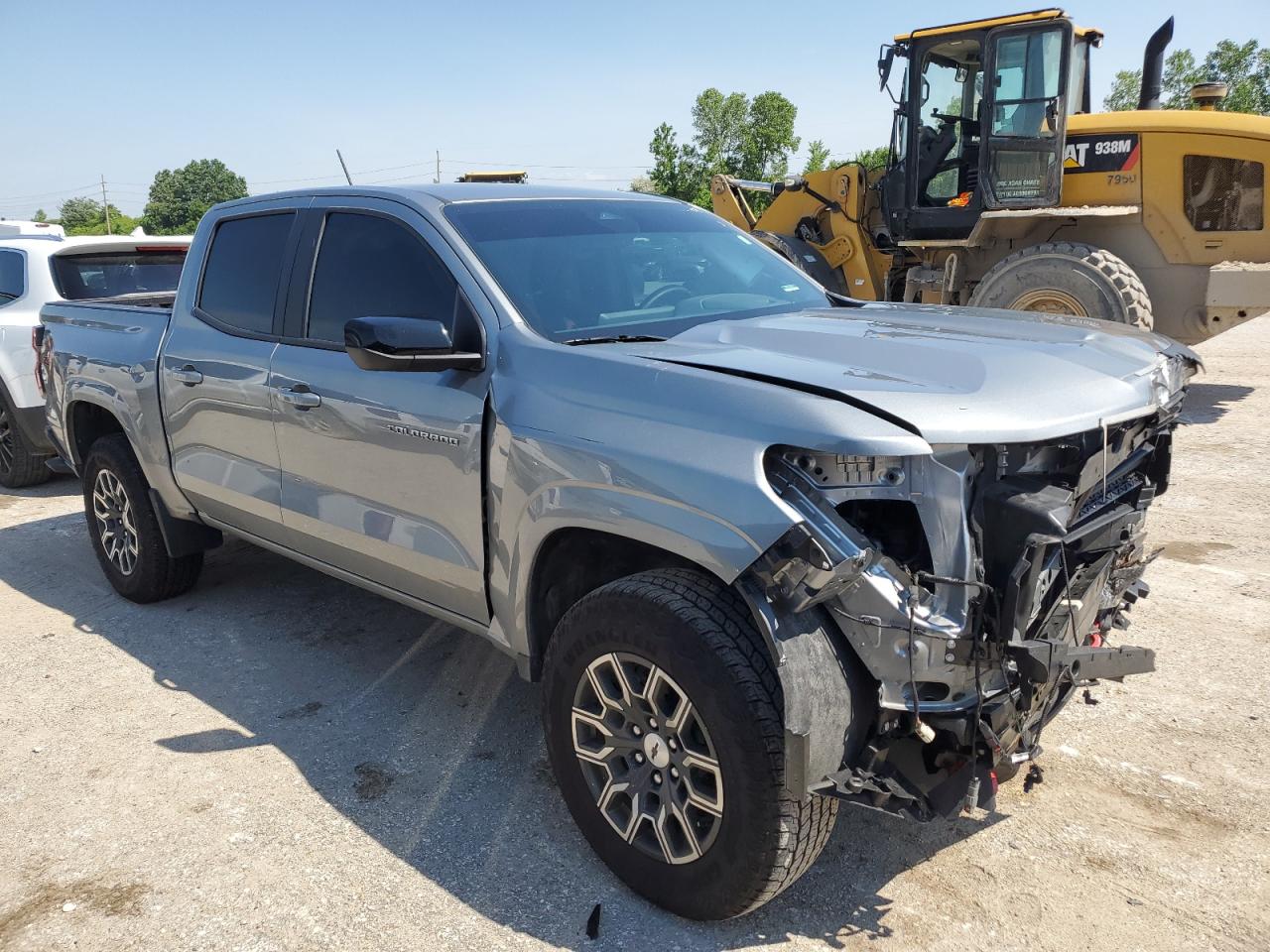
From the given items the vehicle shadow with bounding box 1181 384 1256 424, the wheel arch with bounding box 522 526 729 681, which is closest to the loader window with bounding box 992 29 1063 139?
the vehicle shadow with bounding box 1181 384 1256 424

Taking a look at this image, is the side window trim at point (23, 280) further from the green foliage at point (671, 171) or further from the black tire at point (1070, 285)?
the green foliage at point (671, 171)

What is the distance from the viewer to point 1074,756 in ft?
11.3

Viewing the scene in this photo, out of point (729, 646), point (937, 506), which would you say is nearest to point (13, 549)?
point (729, 646)

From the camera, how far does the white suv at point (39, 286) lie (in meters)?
7.43

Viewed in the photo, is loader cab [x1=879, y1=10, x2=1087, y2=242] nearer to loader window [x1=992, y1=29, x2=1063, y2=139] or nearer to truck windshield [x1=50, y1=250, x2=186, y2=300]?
loader window [x1=992, y1=29, x2=1063, y2=139]

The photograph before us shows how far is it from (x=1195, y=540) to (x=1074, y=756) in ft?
8.81

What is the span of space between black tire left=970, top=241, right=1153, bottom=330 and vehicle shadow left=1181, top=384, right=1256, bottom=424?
94cm

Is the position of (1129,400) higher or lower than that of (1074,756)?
higher

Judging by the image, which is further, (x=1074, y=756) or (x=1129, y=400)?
(x=1074, y=756)

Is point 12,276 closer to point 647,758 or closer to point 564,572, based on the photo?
point 564,572

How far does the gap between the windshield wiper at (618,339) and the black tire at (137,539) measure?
2943 mm

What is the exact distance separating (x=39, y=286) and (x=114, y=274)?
0.53m

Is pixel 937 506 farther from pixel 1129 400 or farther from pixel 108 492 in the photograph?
pixel 108 492

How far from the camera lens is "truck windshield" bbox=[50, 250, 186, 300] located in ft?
24.5
